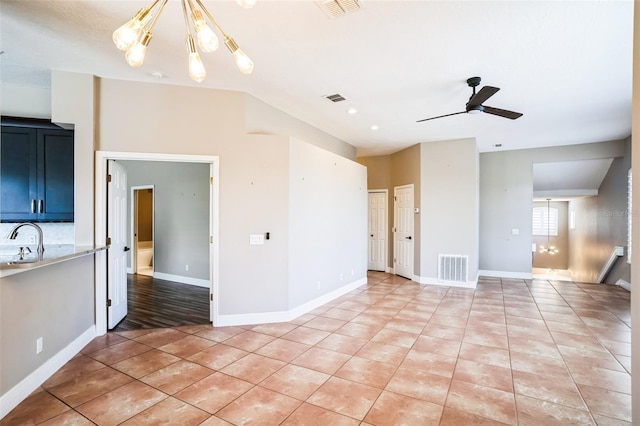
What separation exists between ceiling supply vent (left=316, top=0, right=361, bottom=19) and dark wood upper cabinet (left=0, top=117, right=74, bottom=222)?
130 inches

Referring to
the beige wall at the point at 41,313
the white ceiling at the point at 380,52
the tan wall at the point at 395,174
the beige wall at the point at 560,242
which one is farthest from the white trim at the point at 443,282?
the beige wall at the point at 560,242

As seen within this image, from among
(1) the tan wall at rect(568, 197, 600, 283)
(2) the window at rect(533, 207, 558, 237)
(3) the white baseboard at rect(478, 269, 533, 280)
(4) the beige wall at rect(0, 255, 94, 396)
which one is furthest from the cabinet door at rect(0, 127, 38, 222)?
(2) the window at rect(533, 207, 558, 237)

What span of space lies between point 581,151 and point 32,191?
9727 millimetres

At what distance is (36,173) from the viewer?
3.46 m

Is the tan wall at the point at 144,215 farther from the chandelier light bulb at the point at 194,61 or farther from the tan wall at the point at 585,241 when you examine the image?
the tan wall at the point at 585,241

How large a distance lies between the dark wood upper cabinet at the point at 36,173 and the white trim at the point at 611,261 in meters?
9.54

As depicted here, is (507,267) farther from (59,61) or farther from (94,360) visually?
(59,61)

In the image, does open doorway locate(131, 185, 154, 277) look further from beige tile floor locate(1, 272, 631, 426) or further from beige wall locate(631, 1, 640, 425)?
beige wall locate(631, 1, 640, 425)

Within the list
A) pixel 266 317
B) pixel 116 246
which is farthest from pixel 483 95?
pixel 116 246

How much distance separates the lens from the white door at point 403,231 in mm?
7027

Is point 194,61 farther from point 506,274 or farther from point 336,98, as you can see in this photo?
point 506,274

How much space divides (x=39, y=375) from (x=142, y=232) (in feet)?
25.1

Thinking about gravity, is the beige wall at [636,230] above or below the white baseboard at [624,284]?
above

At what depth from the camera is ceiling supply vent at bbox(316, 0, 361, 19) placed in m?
2.28
